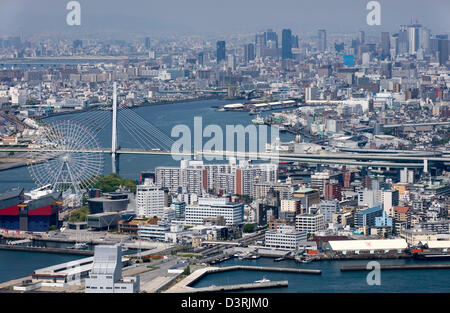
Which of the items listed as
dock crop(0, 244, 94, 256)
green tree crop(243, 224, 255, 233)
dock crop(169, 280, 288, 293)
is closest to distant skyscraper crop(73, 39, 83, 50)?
green tree crop(243, 224, 255, 233)

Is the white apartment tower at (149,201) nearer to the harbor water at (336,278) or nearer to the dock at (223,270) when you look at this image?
the harbor water at (336,278)

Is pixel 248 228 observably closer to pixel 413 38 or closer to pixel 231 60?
pixel 413 38

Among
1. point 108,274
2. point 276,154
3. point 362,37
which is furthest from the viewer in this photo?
point 362,37

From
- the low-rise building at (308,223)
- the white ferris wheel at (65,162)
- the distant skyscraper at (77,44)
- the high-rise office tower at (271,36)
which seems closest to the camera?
the low-rise building at (308,223)

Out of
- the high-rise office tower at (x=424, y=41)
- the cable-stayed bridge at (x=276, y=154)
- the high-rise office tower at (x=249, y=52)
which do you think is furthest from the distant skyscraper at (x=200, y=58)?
the cable-stayed bridge at (x=276, y=154)

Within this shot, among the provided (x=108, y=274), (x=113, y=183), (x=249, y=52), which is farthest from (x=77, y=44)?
(x=108, y=274)
